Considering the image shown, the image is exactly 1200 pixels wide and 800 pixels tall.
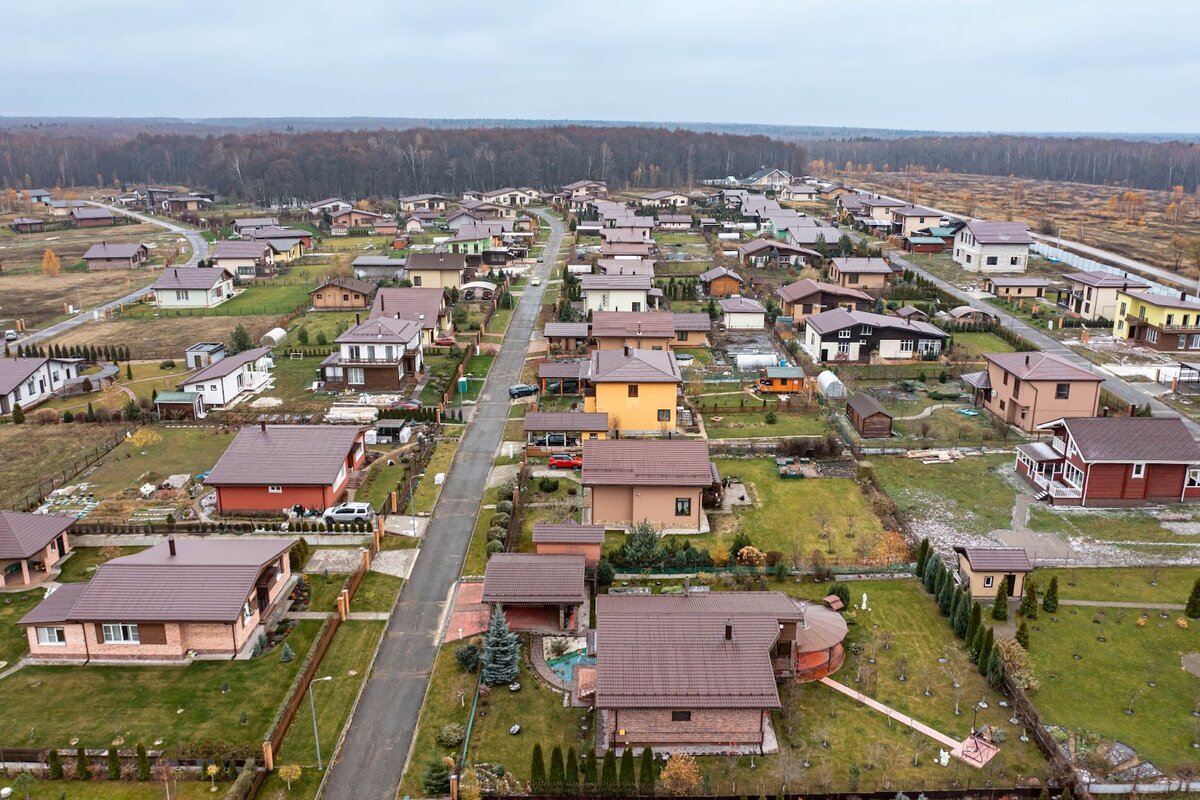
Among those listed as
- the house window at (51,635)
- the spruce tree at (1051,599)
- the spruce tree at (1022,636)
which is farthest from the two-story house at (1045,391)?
the house window at (51,635)

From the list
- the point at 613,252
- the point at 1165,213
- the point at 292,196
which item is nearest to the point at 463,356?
the point at 613,252

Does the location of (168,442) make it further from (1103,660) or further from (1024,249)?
(1024,249)

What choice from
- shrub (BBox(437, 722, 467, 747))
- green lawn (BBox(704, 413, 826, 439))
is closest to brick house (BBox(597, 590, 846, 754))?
shrub (BBox(437, 722, 467, 747))

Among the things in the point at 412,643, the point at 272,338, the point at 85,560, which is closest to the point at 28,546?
the point at 85,560

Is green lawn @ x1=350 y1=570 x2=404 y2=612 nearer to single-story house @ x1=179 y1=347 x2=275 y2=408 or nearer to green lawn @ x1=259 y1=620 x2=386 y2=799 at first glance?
green lawn @ x1=259 y1=620 x2=386 y2=799

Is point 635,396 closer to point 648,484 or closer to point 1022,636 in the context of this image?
point 648,484

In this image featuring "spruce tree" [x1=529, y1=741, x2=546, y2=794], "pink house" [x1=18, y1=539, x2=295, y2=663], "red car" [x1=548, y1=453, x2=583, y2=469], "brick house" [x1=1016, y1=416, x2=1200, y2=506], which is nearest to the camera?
"spruce tree" [x1=529, y1=741, x2=546, y2=794]
